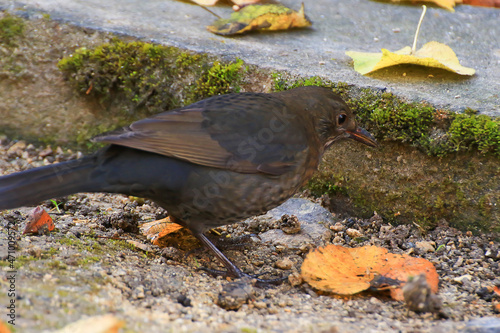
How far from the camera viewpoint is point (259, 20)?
4758mm

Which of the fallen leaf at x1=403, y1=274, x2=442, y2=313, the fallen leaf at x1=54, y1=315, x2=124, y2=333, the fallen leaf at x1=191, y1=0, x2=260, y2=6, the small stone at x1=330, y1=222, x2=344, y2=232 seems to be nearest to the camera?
the fallen leaf at x1=54, y1=315, x2=124, y2=333

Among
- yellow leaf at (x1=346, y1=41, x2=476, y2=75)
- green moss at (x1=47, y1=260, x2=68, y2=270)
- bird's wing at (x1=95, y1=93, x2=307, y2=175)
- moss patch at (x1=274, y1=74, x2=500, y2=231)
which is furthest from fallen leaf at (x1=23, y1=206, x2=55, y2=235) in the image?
yellow leaf at (x1=346, y1=41, x2=476, y2=75)

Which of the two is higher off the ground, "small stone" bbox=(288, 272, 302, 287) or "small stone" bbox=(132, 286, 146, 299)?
"small stone" bbox=(132, 286, 146, 299)

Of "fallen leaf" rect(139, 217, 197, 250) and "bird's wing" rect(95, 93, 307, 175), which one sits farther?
"fallen leaf" rect(139, 217, 197, 250)

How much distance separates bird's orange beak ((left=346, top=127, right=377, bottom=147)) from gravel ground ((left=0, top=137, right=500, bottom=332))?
0.57 metres

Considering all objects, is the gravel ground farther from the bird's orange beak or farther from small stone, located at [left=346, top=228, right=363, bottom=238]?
the bird's orange beak

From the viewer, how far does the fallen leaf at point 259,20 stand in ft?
15.5

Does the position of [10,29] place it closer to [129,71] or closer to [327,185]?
[129,71]

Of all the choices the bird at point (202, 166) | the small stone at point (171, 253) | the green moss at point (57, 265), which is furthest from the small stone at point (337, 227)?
the green moss at point (57, 265)

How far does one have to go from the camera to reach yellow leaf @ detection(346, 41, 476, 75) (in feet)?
12.7

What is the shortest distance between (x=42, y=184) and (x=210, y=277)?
1.07 m

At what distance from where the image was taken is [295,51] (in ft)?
14.6

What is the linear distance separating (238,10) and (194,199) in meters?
2.74

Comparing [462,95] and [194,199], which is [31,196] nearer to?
[194,199]
